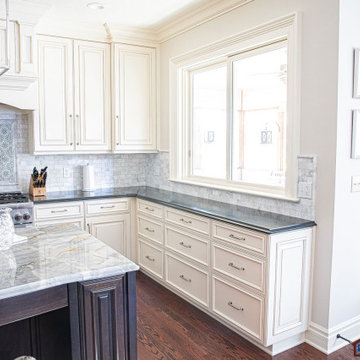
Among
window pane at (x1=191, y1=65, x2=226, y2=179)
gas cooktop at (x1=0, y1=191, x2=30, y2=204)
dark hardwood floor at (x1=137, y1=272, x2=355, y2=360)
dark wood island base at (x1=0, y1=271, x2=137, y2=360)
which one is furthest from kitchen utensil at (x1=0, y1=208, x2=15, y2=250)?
window pane at (x1=191, y1=65, x2=226, y2=179)

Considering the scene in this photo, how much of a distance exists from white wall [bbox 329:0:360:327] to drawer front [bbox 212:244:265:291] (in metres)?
0.52

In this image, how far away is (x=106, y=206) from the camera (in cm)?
401

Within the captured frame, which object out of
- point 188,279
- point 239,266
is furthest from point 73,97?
point 239,266

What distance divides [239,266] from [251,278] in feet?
0.45

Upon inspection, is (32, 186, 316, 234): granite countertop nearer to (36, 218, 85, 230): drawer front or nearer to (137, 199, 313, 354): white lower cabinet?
(137, 199, 313, 354): white lower cabinet

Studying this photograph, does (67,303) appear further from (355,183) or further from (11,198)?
(11,198)

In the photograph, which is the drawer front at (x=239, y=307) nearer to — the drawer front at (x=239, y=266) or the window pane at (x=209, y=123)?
the drawer front at (x=239, y=266)

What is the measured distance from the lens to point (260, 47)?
3080 millimetres

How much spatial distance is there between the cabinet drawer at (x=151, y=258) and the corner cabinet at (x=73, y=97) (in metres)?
1.19

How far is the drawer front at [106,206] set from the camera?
390 cm

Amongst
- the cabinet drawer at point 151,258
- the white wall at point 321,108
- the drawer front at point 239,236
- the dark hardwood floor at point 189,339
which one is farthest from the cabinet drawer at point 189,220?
the white wall at point 321,108

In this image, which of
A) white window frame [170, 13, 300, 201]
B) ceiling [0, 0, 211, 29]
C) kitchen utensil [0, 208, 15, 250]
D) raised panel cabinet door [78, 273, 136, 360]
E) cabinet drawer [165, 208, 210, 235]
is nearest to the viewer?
raised panel cabinet door [78, 273, 136, 360]

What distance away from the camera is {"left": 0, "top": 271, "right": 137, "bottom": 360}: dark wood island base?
59.8 inches

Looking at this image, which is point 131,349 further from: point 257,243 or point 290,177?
point 290,177
